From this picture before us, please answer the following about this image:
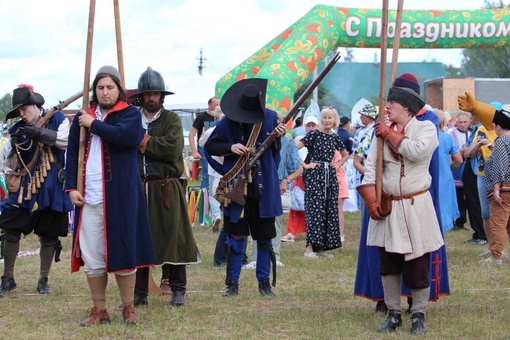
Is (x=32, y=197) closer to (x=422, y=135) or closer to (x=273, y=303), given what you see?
(x=273, y=303)

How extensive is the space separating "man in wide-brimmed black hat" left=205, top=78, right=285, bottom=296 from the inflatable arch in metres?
6.95

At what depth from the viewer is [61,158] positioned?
8.19 m

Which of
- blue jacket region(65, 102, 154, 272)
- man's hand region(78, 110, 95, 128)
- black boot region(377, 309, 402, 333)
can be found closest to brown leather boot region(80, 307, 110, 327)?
blue jacket region(65, 102, 154, 272)

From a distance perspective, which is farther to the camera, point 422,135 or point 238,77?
point 238,77

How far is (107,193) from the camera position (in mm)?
6172

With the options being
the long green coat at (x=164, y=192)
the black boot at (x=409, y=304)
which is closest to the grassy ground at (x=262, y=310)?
the black boot at (x=409, y=304)

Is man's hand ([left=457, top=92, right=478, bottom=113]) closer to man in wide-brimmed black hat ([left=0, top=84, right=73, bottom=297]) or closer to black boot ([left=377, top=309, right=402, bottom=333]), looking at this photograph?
black boot ([left=377, top=309, right=402, bottom=333])

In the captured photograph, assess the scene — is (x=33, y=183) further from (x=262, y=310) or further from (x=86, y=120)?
(x=262, y=310)

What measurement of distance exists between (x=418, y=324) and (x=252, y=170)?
2074 millimetres

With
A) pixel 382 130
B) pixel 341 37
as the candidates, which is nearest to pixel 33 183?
pixel 382 130

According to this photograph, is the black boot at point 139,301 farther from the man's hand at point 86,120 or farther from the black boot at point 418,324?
the black boot at point 418,324

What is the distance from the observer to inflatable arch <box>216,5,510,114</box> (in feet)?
49.1

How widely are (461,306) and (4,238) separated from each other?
4000 mm

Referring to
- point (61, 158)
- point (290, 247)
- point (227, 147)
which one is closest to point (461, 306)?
point (227, 147)
